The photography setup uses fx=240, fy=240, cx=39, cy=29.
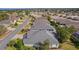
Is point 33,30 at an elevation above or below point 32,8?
below

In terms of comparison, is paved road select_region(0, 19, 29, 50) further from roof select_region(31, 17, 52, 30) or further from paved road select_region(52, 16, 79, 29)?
paved road select_region(52, 16, 79, 29)

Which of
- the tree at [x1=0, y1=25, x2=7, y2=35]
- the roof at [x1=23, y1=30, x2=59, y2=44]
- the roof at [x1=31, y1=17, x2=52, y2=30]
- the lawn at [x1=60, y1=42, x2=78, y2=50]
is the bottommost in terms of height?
the lawn at [x1=60, y1=42, x2=78, y2=50]

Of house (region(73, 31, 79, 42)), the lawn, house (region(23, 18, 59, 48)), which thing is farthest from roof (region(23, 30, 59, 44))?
house (region(73, 31, 79, 42))

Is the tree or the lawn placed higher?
the tree

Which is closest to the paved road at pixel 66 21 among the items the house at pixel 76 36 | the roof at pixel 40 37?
the house at pixel 76 36

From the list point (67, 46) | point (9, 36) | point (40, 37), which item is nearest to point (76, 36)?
point (67, 46)

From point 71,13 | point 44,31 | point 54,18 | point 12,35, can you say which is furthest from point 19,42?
point 71,13

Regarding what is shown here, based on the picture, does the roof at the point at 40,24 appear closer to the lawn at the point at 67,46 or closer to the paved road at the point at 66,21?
the paved road at the point at 66,21
